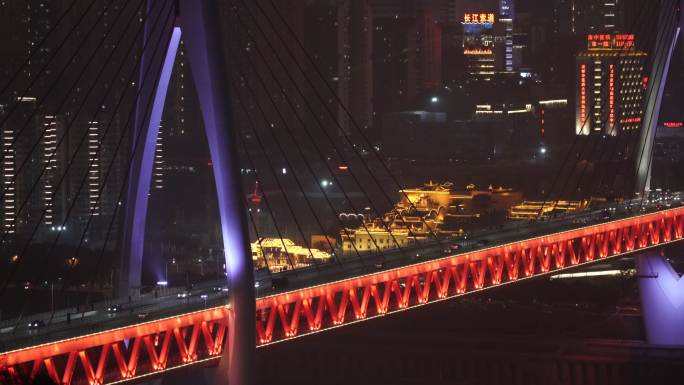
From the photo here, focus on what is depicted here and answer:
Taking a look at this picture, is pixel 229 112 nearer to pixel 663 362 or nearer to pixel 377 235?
pixel 663 362

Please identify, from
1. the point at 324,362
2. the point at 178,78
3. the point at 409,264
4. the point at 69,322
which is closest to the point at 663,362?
the point at 324,362

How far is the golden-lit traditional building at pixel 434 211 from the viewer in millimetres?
47312

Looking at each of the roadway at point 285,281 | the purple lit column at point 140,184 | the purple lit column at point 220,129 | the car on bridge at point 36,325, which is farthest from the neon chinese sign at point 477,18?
the car on bridge at point 36,325

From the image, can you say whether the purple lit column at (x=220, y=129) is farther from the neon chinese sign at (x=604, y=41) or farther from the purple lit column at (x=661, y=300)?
the neon chinese sign at (x=604, y=41)

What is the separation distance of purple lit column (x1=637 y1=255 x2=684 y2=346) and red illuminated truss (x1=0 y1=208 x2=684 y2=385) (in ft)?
1.93

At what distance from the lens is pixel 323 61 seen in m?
A: 68.6

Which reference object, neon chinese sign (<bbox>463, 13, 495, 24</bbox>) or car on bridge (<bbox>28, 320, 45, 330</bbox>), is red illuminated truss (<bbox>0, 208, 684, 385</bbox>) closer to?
car on bridge (<bbox>28, 320, 45, 330</bbox>)

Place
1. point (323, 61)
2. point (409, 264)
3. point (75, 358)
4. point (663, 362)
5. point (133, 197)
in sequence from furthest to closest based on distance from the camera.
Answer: point (323, 61) → point (663, 362) → point (409, 264) → point (133, 197) → point (75, 358)

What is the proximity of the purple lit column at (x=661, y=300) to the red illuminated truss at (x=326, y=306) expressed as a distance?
589 mm

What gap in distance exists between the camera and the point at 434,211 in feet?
176

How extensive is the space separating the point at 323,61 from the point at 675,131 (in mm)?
15690

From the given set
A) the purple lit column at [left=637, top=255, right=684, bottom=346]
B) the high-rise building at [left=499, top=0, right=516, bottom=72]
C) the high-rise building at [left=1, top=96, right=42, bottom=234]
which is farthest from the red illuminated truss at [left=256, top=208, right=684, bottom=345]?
the high-rise building at [left=499, top=0, right=516, bottom=72]

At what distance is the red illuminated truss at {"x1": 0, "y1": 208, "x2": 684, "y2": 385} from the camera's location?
65.8 ft

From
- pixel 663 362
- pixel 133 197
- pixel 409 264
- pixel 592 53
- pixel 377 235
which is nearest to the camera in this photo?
pixel 133 197
